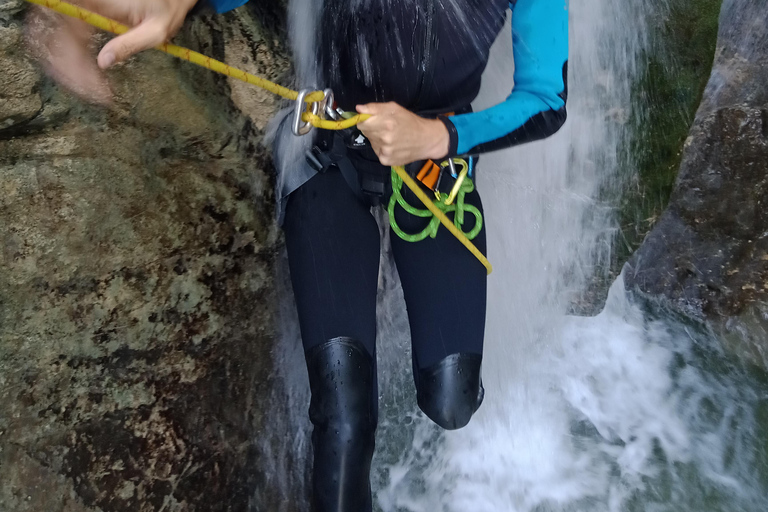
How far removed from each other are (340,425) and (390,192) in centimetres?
70

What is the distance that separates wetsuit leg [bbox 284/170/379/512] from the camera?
139 centimetres

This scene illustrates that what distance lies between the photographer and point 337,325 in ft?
4.72

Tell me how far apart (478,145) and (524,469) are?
1.47m

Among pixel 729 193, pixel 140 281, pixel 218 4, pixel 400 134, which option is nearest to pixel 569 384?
pixel 729 193

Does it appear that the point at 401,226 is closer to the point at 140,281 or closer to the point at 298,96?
the point at 298,96

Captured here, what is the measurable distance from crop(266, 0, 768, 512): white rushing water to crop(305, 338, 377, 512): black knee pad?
42cm

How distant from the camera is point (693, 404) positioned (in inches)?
101

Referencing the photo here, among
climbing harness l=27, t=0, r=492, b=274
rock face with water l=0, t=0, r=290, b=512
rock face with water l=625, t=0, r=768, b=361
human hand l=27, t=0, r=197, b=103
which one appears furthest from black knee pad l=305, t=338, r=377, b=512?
rock face with water l=625, t=0, r=768, b=361

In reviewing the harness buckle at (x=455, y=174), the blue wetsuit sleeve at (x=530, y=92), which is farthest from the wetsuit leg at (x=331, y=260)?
the blue wetsuit sleeve at (x=530, y=92)

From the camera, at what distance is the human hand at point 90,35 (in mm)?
972

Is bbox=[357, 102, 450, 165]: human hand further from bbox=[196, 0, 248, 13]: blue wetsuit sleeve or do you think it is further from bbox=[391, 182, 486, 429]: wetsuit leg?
bbox=[196, 0, 248, 13]: blue wetsuit sleeve

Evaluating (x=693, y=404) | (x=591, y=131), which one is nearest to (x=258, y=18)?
(x=591, y=131)

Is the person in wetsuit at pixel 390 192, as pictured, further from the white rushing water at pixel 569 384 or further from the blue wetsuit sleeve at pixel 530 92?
the white rushing water at pixel 569 384

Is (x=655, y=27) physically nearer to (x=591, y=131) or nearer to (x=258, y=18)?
(x=591, y=131)
